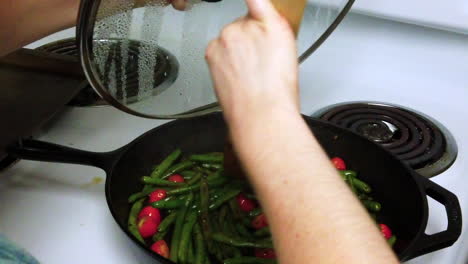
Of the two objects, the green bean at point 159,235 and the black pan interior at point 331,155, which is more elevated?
the black pan interior at point 331,155

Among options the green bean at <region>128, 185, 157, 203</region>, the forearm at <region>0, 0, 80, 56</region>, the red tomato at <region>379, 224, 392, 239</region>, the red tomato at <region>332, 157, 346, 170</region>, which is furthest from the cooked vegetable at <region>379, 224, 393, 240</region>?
the forearm at <region>0, 0, 80, 56</region>

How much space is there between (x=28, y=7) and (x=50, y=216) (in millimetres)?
280

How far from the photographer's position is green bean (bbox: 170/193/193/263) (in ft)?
2.19

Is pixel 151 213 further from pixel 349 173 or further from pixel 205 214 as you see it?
pixel 349 173

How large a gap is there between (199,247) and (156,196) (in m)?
0.11

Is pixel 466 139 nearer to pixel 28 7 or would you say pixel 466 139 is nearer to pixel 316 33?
pixel 316 33

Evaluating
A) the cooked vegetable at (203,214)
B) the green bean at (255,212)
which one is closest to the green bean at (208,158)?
the cooked vegetable at (203,214)

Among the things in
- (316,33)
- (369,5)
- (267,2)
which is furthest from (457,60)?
(267,2)

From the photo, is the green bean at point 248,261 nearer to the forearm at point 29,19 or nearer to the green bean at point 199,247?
the green bean at point 199,247

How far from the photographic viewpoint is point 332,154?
32.5 inches

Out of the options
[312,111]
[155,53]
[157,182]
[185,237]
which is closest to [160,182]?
[157,182]

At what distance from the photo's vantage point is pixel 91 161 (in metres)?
0.68

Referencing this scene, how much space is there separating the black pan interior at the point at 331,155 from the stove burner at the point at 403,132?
5 cm

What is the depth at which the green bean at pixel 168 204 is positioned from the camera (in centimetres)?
73
